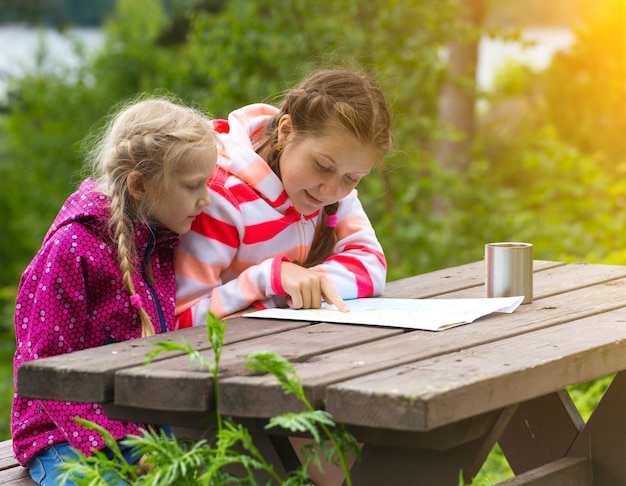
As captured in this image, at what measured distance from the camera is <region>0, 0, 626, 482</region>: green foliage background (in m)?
5.77

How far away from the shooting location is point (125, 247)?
233cm

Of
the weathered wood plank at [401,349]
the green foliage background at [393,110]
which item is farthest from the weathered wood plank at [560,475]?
the green foliage background at [393,110]

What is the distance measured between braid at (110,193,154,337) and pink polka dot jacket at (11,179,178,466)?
0.6 inches

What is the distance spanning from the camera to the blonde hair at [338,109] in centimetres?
262

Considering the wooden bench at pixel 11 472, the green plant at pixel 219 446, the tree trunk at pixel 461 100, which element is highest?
the tree trunk at pixel 461 100

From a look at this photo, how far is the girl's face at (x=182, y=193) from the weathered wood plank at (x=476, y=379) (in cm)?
75

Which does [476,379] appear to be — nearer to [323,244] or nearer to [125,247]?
[125,247]

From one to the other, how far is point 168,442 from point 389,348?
449 millimetres

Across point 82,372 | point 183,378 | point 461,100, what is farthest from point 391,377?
point 461,100

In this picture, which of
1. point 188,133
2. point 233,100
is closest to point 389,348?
point 188,133

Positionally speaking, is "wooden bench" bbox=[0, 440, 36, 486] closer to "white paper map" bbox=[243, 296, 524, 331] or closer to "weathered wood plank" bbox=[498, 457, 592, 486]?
"white paper map" bbox=[243, 296, 524, 331]

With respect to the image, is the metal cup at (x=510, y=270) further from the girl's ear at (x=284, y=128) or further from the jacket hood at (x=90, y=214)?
the jacket hood at (x=90, y=214)

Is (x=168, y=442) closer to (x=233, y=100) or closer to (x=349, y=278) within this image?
(x=349, y=278)

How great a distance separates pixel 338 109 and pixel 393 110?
9.92 ft
